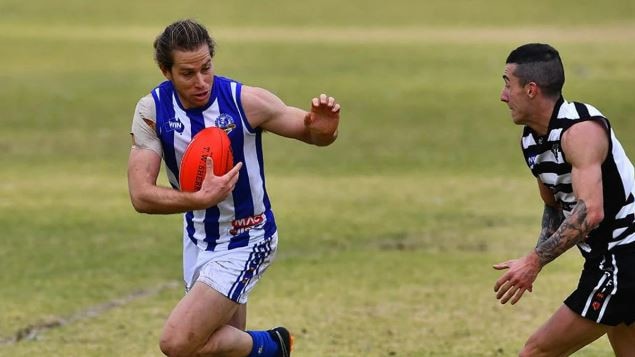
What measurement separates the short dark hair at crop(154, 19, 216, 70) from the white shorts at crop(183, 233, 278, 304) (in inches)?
45.0

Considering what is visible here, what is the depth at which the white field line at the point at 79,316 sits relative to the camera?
10.6 meters

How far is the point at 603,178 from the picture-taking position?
7.68 meters

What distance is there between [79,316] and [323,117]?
4.10 meters

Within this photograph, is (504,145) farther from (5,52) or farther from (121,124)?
(5,52)

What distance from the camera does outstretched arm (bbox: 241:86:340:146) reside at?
812 centimetres

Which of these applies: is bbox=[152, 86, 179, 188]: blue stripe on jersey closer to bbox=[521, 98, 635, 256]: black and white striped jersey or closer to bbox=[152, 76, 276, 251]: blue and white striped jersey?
bbox=[152, 76, 276, 251]: blue and white striped jersey

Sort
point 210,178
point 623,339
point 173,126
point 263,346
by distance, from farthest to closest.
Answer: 1. point 263,346
2. point 173,126
3. point 623,339
4. point 210,178

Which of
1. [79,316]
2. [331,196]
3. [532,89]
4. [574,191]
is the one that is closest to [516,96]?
[532,89]

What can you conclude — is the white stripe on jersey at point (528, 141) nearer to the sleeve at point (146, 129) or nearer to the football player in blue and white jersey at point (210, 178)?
the football player in blue and white jersey at point (210, 178)

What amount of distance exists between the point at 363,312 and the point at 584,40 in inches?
1109

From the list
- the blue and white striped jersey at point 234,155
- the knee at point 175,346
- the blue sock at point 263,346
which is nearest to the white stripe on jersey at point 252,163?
the blue and white striped jersey at point 234,155

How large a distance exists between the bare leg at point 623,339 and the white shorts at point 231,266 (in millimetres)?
2074

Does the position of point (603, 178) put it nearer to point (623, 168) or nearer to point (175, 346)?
point (623, 168)

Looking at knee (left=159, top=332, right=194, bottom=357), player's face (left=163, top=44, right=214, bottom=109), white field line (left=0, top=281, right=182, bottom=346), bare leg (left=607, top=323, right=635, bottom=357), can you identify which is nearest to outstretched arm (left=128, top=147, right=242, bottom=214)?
player's face (left=163, top=44, right=214, bottom=109)
